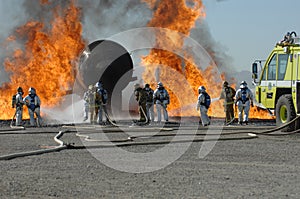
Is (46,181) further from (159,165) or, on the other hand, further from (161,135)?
(161,135)

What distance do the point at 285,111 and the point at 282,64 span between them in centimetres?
150

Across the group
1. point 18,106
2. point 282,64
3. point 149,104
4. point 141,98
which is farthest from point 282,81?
point 18,106

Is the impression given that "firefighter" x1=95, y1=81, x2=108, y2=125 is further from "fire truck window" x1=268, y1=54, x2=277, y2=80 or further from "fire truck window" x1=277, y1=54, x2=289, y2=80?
"fire truck window" x1=277, y1=54, x2=289, y2=80

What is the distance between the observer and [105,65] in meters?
32.3

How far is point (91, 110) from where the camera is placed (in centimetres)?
3044

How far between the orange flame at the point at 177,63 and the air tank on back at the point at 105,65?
3819 millimetres

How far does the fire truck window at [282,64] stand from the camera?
70.6ft

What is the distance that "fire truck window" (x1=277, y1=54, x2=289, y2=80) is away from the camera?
2152 centimetres

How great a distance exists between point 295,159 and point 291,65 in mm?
7929

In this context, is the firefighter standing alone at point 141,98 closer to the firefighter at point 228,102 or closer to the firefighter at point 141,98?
the firefighter at point 141,98

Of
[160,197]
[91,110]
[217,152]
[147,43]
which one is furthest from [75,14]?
[160,197]

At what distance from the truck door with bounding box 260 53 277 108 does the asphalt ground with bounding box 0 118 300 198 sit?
400 centimetres

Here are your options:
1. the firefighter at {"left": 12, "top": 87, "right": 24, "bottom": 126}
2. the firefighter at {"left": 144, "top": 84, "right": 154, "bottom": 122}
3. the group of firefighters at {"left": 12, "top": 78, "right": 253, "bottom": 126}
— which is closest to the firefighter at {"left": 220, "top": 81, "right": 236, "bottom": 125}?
the group of firefighters at {"left": 12, "top": 78, "right": 253, "bottom": 126}

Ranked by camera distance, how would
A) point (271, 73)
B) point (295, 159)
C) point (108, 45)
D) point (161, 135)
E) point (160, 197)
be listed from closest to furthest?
point (160, 197) → point (295, 159) → point (161, 135) → point (271, 73) → point (108, 45)
